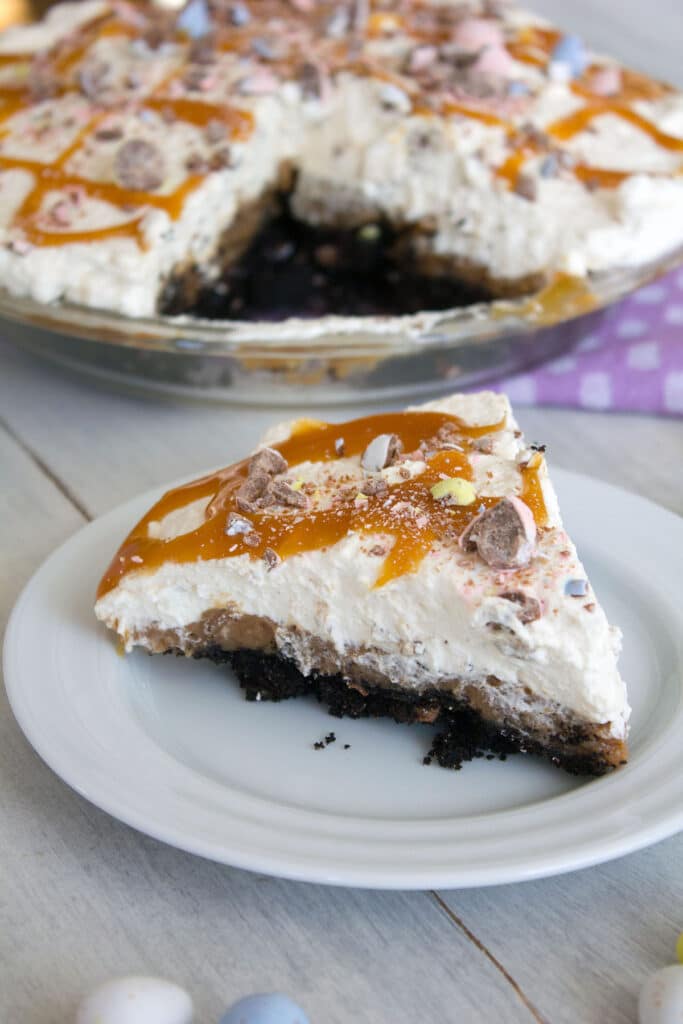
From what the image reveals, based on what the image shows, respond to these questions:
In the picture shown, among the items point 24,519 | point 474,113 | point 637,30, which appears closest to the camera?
point 24,519

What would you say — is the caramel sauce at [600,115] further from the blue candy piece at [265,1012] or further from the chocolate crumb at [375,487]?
the blue candy piece at [265,1012]

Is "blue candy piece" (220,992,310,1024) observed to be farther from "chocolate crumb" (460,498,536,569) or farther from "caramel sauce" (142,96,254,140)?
"caramel sauce" (142,96,254,140)

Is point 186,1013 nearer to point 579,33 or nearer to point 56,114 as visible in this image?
point 56,114

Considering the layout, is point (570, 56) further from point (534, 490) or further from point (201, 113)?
point (534, 490)

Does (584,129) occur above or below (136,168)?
below

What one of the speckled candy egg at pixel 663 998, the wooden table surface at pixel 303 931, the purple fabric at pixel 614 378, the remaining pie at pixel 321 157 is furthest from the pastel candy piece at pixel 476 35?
the speckled candy egg at pixel 663 998

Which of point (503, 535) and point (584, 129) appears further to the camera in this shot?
point (584, 129)

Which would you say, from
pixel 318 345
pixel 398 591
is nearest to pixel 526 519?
pixel 398 591

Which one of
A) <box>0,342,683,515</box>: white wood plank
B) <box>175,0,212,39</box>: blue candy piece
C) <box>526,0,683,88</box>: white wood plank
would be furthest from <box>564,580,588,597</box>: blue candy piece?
<box>526,0,683,88</box>: white wood plank
